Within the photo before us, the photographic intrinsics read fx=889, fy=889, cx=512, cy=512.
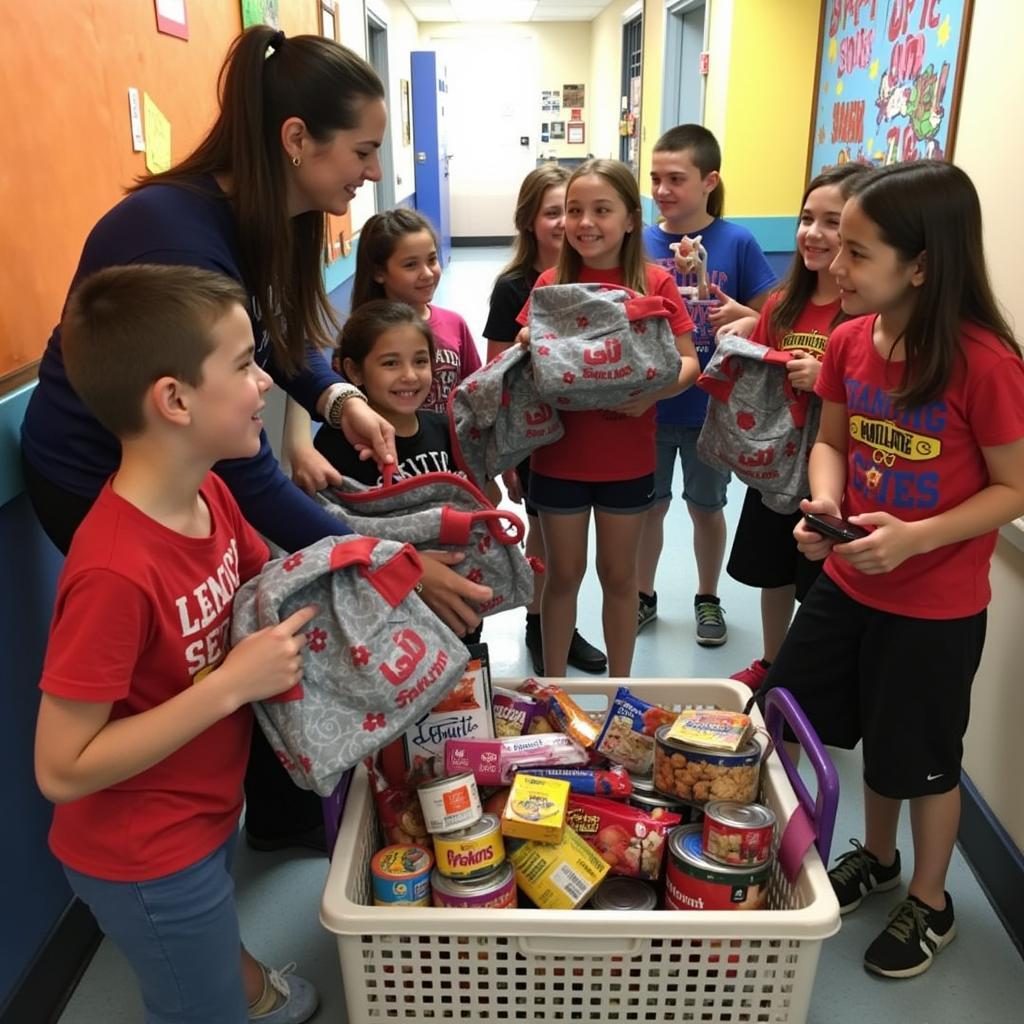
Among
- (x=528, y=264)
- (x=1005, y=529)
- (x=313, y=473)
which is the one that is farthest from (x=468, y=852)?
(x=528, y=264)

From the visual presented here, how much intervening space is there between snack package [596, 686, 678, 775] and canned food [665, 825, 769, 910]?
201 millimetres

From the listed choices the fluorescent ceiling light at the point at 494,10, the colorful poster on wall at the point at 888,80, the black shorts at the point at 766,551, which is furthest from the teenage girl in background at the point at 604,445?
the fluorescent ceiling light at the point at 494,10

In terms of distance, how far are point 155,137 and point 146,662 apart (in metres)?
1.55

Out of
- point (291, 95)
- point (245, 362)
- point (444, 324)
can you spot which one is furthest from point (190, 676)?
point (444, 324)

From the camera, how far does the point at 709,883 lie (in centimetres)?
118

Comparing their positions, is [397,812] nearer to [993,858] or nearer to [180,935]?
[180,935]

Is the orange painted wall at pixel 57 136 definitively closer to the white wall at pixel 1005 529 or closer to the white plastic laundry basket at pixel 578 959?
the white plastic laundry basket at pixel 578 959

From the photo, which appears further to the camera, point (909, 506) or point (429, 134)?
point (429, 134)

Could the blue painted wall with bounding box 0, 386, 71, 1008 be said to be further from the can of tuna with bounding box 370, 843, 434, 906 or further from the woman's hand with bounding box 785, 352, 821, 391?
the woman's hand with bounding box 785, 352, 821, 391

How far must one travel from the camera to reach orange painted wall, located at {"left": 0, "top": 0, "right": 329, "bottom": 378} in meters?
1.39

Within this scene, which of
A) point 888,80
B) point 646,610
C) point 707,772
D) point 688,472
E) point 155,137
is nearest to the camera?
point 707,772

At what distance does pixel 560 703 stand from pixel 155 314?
89 cm

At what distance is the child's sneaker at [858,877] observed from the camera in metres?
1.65

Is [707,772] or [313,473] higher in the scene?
[313,473]
